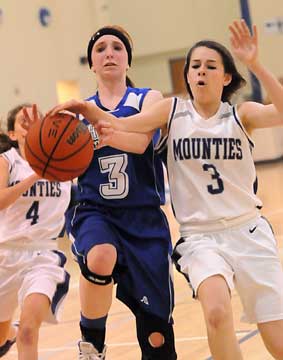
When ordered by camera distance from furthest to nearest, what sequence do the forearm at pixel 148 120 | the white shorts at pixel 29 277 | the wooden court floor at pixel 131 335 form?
the wooden court floor at pixel 131 335, the white shorts at pixel 29 277, the forearm at pixel 148 120

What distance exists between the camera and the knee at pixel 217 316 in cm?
360

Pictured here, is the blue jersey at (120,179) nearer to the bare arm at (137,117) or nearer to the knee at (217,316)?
the bare arm at (137,117)

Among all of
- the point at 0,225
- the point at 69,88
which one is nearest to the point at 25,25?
the point at 69,88

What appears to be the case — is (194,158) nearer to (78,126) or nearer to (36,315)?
(78,126)

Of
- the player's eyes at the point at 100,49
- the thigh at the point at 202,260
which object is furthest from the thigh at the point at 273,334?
the player's eyes at the point at 100,49

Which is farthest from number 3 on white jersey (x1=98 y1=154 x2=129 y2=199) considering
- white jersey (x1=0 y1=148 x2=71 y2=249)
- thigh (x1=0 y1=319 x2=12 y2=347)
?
thigh (x1=0 y1=319 x2=12 y2=347)

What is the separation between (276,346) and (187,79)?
4.57ft

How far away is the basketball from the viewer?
12.8 feet

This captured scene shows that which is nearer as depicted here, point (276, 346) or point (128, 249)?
point (276, 346)

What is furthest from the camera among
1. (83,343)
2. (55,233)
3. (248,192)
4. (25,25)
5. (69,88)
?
(69,88)

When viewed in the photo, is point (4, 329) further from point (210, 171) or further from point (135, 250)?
point (210, 171)

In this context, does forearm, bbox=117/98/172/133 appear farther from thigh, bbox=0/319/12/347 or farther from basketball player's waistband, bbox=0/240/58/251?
thigh, bbox=0/319/12/347

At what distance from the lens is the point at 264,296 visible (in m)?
3.83

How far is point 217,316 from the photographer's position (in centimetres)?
361
